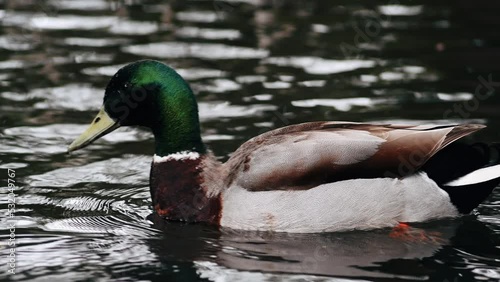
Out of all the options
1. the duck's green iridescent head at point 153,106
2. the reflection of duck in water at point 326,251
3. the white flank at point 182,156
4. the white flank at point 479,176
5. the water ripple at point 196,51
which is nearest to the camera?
the reflection of duck in water at point 326,251

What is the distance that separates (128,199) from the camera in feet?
29.5

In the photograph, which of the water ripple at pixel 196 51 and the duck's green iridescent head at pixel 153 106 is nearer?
the duck's green iridescent head at pixel 153 106

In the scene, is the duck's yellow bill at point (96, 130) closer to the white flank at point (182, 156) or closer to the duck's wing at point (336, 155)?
the white flank at point (182, 156)

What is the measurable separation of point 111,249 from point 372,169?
6.52 feet

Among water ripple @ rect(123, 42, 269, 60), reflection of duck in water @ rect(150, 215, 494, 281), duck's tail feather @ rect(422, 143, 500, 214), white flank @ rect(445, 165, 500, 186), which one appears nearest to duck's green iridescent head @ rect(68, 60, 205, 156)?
reflection of duck in water @ rect(150, 215, 494, 281)

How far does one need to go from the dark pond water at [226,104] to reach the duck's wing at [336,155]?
439 mm

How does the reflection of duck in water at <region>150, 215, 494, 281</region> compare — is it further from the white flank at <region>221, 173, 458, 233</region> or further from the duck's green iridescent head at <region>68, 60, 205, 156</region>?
the duck's green iridescent head at <region>68, 60, 205, 156</region>

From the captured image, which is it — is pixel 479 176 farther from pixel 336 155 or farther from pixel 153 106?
pixel 153 106

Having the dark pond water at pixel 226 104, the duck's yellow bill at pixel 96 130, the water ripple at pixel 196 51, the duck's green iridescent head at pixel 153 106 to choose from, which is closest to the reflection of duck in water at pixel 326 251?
the dark pond water at pixel 226 104

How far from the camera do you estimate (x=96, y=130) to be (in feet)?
27.9

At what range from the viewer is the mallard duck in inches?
312

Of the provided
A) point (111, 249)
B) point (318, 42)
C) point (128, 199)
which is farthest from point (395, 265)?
point (318, 42)

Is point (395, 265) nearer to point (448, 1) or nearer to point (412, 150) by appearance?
point (412, 150)

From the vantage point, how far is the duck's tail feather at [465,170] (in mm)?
8086
